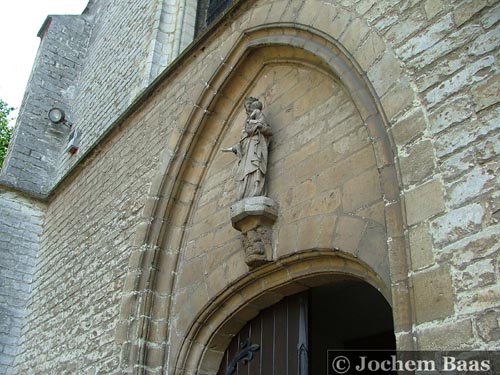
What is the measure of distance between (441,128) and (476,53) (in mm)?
392

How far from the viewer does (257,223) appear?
155 inches

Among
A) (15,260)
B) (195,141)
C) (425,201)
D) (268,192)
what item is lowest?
(425,201)

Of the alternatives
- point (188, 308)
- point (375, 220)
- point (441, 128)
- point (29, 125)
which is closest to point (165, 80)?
point (188, 308)

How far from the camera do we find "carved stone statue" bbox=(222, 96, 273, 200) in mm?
4090

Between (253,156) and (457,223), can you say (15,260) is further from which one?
(457,223)

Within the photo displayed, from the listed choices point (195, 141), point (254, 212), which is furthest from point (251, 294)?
point (195, 141)

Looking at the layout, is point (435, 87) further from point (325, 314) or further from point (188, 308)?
point (325, 314)

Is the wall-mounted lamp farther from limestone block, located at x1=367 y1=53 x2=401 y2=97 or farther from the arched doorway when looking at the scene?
limestone block, located at x1=367 y1=53 x2=401 y2=97

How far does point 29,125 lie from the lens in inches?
359

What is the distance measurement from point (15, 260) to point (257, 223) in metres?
4.78

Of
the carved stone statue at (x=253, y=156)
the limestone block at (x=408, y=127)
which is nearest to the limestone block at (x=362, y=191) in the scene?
the limestone block at (x=408, y=127)

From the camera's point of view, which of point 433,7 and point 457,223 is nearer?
point 457,223

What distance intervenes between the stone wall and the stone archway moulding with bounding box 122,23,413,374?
10.0ft

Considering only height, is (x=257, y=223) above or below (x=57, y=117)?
below
